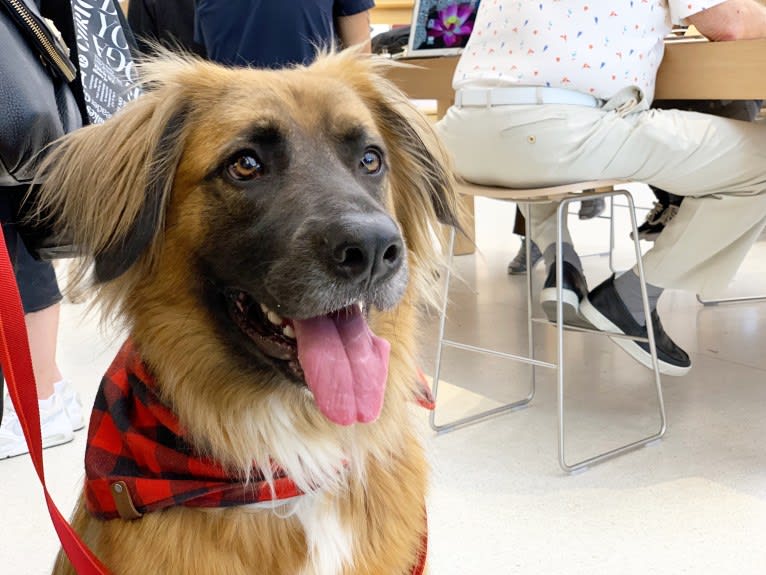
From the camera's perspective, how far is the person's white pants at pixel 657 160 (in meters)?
2.30

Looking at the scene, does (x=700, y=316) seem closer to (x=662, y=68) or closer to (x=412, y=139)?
(x=662, y=68)

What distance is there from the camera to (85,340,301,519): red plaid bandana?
125 centimetres

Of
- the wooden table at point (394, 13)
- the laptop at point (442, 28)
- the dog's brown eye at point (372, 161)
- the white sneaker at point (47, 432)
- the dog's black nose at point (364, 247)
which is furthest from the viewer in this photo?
the wooden table at point (394, 13)

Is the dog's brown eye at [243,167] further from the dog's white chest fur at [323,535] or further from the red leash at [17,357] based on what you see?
the dog's white chest fur at [323,535]

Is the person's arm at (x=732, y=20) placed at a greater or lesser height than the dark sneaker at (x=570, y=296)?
greater

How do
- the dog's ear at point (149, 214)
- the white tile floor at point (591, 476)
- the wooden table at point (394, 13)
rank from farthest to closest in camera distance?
the wooden table at point (394, 13), the white tile floor at point (591, 476), the dog's ear at point (149, 214)

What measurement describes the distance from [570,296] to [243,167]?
1559mm

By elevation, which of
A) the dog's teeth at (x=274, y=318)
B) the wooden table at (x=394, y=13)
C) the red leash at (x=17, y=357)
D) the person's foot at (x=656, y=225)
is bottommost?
the person's foot at (x=656, y=225)

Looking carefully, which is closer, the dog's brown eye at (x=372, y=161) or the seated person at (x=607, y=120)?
the dog's brown eye at (x=372, y=161)

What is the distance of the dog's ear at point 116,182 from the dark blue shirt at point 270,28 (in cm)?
136

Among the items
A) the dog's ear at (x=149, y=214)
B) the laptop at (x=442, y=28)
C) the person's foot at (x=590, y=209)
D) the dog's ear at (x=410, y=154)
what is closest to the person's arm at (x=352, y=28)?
the laptop at (x=442, y=28)

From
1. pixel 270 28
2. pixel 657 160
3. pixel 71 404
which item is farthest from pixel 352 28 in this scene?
pixel 71 404

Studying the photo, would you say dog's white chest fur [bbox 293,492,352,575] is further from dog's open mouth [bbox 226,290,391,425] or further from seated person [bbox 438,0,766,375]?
seated person [bbox 438,0,766,375]

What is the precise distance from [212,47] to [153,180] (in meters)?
1.66
